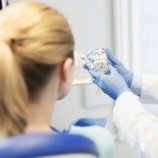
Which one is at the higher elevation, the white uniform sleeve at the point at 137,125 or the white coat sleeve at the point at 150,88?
the white uniform sleeve at the point at 137,125

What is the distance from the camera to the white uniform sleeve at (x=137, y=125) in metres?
0.98

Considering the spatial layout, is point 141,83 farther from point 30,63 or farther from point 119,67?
point 30,63

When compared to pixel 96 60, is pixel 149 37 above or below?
below

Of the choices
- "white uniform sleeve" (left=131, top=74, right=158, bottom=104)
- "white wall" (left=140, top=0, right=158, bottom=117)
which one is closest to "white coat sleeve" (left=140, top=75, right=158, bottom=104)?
"white uniform sleeve" (left=131, top=74, right=158, bottom=104)

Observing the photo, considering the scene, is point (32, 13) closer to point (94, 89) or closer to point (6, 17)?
point (6, 17)

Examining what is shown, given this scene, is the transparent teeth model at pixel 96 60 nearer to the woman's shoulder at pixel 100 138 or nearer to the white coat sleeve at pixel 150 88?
the white coat sleeve at pixel 150 88

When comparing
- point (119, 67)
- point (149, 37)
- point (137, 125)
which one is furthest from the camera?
point (149, 37)

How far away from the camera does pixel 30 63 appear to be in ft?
1.88

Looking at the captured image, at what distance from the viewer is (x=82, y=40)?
1952 mm

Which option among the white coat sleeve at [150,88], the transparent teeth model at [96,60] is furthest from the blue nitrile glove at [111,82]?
the white coat sleeve at [150,88]

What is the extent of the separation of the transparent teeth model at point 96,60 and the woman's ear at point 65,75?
510mm

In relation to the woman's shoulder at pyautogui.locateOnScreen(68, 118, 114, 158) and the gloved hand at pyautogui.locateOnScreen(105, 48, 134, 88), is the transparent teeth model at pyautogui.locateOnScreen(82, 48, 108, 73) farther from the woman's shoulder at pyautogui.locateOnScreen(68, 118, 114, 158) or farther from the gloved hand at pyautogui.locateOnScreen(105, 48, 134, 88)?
the woman's shoulder at pyautogui.locateOnScreen(68, 118, 114, 158)

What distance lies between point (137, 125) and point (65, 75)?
476mm

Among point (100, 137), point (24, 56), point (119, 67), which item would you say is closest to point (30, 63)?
point (24, 56)
